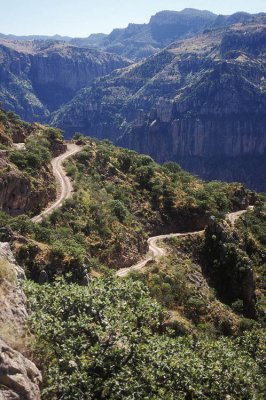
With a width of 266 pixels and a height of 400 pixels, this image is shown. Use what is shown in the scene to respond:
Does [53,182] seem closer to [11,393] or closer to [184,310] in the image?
[184,310]

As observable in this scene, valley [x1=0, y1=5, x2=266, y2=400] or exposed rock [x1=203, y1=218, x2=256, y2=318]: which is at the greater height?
valley [x1=0, y1=5, x2=266, y2=400]

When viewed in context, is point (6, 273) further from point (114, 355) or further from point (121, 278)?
point (121, 278)

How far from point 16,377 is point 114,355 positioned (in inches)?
184

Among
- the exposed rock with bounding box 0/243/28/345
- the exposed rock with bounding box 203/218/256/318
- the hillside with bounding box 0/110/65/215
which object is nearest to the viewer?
the exposed rock with bounding box 0/243/28/345

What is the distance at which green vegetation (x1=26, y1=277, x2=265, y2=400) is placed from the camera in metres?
20.5

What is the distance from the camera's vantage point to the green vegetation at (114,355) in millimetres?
20484

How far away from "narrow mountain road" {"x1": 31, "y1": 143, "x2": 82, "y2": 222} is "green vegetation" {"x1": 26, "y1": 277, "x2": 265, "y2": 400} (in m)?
34.4

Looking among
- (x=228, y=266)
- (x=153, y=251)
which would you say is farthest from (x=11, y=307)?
(x=228, y=266)

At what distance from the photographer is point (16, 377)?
61.9 feet

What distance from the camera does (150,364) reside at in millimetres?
21516

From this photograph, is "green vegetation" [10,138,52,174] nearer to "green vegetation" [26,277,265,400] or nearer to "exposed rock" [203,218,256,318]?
"exposed rock" [203,218,256,318]

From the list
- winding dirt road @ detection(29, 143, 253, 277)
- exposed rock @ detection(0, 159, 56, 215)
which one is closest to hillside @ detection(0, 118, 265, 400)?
A: winding dirt road @ detection(29, 143, 253, 277)

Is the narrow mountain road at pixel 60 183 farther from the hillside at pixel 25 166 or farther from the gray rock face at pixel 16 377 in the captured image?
the gray rock face at pixel 16 377

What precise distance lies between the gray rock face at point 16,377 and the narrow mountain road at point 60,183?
39.0 meters
